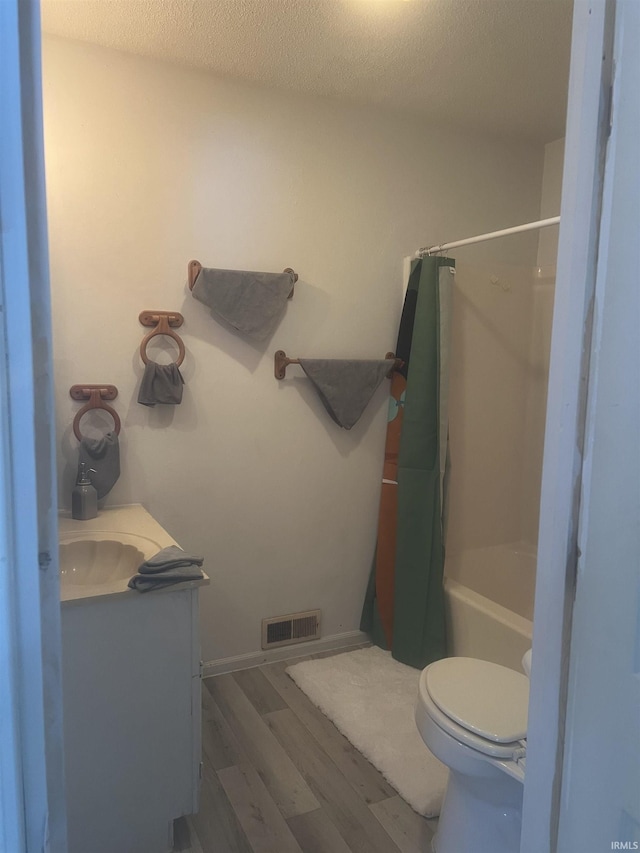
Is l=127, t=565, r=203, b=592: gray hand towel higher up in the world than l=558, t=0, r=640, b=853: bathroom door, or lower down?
lower down

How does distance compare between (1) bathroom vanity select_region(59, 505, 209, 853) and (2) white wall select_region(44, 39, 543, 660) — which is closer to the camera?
(1) bathroom vanity select_region(59, 505, 209, 853)

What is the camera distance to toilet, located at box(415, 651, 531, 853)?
1.50 meters

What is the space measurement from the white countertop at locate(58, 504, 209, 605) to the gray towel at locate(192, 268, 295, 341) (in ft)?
2.75

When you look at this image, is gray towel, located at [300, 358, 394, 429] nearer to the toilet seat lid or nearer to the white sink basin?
the white sink basin

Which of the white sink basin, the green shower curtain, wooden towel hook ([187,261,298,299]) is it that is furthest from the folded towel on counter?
the green shower curtain

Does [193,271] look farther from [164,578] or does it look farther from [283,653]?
[283,653]

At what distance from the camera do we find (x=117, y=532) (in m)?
2.00

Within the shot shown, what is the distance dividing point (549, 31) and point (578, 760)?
2.18 metres

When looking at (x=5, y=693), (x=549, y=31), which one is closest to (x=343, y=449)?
(x=549, y=31)

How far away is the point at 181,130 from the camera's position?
90.5 inches

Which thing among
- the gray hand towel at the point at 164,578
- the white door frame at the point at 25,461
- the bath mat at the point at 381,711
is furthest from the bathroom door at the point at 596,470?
the bath mat at the point at 381,711

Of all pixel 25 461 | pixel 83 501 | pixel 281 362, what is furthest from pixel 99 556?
pixel 25 461

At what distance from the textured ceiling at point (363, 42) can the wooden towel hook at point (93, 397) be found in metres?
1.21

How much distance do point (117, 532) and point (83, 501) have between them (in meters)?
0.22
